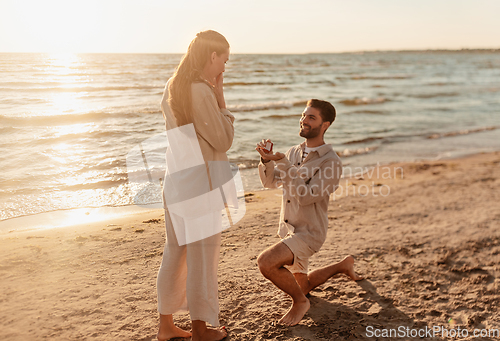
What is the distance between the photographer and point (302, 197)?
2.90m

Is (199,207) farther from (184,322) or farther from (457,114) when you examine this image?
(457,114)

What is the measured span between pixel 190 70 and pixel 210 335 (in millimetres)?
1881

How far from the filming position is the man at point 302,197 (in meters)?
2.91

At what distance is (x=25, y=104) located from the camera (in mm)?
13273

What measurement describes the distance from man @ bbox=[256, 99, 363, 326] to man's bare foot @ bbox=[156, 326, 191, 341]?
0.75m

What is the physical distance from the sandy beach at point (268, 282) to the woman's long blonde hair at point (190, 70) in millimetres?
1781

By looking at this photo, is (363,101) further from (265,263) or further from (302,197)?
(265,263)

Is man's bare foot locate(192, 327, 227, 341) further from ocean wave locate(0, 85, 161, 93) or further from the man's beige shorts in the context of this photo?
ocean wave locate(0, 85, 161, 93)

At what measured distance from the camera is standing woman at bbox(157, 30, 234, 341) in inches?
94.0

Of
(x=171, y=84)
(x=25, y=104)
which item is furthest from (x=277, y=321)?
(x=25, y=104)

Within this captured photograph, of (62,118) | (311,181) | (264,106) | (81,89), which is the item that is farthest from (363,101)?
(311,181)

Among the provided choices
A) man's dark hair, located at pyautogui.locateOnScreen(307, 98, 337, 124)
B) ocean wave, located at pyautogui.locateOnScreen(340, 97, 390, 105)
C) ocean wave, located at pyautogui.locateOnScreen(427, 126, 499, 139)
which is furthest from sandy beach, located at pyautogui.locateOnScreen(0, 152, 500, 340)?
ocean wave, located at pyautogui.locateOnScreen(340, 97, 390, 105)

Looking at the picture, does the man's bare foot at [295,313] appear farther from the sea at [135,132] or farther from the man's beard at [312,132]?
the sea at [135,132]

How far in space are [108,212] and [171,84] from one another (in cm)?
414
